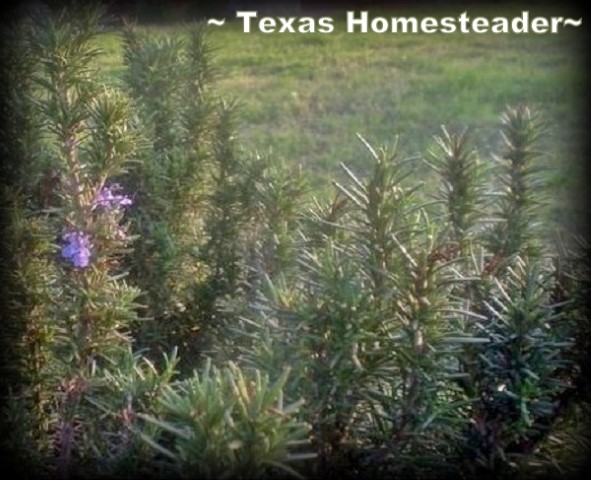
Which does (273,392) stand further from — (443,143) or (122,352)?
(443,143)

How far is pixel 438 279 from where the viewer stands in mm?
747

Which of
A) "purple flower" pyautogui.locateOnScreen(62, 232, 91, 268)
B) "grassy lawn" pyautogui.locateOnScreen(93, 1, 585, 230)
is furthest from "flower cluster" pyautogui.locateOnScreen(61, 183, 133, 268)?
"grassy lawn" pyautogui.locateOnScreen(93, 1, 585, 230)

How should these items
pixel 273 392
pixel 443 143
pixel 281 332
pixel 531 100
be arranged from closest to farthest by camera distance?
pixel 273 392 < pixel 281 332 < pixel 443 143 < pixel 531 100

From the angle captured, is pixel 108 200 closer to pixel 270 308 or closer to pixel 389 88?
pixel 270 308

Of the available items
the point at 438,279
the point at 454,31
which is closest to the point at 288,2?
the point at 454,31

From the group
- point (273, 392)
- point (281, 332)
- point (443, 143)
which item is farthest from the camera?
point (443, 143)

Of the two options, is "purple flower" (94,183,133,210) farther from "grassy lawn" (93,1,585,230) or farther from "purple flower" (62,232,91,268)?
"grassy lawn" (93,1,585,230)

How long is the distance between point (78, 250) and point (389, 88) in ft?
1.31

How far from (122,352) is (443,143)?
33cm

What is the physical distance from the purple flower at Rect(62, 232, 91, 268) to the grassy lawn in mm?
230

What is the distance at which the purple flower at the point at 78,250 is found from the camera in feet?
2.67

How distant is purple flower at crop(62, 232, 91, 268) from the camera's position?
2.67ft

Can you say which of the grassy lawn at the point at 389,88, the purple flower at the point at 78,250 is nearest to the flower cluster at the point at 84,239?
the purple flower at the point at 78,250

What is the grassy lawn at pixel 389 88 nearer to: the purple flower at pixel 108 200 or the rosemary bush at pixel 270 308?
the rosemary bush at pixel 270 308
